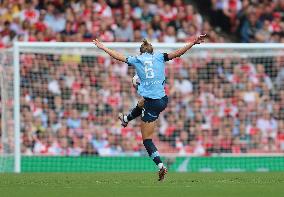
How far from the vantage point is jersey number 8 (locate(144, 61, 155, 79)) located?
17.7m

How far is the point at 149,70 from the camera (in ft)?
58.1

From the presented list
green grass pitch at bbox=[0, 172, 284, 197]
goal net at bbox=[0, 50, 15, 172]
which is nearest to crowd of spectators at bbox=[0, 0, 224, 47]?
goal net at bbox=[0, 50, 15, 172]

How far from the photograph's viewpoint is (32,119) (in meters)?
23.9

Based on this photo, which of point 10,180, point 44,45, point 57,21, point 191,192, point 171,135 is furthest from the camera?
point 57,21

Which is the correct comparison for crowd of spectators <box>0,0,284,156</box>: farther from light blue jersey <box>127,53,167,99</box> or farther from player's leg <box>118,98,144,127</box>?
light blue jersey <box>127,53,167,99</box>

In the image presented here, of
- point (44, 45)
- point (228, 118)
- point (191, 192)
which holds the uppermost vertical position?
point (44, 45)

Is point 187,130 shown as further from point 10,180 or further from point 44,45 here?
point 10,180

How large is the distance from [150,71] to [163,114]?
278 inches

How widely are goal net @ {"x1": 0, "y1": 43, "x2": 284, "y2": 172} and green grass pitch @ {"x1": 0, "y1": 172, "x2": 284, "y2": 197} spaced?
4.50 meters

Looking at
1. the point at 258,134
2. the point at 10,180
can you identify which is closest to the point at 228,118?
the point at 258,134

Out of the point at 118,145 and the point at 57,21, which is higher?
the point at 57,21

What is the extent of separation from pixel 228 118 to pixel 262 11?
16.4 ft

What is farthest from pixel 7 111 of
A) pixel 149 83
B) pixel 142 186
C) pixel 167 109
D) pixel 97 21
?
pixel 142 186

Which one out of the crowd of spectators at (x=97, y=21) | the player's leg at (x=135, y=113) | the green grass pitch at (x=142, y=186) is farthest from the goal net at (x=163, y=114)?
the green grass pitch at (x=142, y=186)
